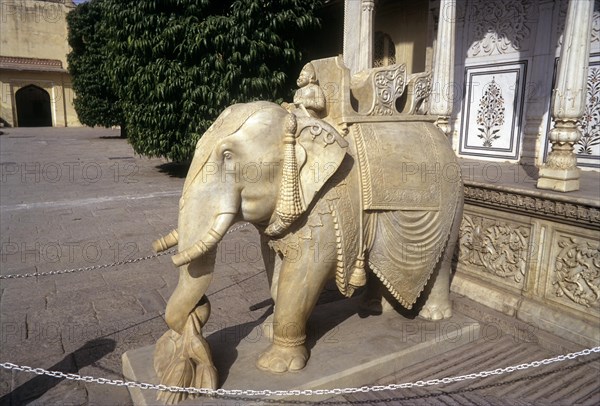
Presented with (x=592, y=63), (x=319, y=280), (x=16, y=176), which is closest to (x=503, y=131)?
(x=592, y=63)

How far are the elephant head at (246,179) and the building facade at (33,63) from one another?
37.0m

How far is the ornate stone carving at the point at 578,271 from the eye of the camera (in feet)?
11.6

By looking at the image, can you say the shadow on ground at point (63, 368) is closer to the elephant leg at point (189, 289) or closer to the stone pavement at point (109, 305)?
the stone pavement at point (109, 305)

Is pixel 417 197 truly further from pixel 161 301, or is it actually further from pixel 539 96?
pixel 539 96

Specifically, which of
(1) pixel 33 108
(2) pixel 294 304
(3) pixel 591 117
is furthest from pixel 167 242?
(1) pixel 33 108

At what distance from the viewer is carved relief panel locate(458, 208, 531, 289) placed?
4066 millimetres

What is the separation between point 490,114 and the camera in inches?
279

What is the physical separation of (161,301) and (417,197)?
108 inches

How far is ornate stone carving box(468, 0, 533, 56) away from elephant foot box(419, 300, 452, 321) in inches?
186

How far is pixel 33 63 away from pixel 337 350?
39222 mm

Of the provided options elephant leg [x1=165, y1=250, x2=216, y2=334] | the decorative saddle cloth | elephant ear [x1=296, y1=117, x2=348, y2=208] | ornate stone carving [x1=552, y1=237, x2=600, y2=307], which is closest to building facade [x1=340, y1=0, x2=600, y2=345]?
ornate stone carving [x1=552, y1=237, x2=600, y2=307]

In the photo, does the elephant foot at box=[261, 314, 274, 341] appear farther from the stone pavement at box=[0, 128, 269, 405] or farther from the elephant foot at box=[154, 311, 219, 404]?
the stone pavement at box=[0, 128, 269, 405]

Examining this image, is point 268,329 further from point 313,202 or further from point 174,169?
point 174,169

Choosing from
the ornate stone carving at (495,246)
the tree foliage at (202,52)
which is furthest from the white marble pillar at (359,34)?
the ornate stone carving at (495,246)
